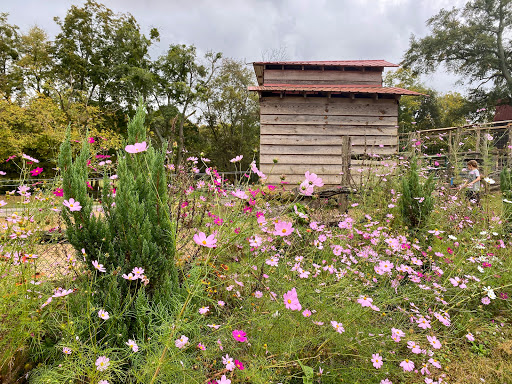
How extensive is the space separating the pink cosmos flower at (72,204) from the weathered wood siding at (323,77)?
A: 28.3 ft

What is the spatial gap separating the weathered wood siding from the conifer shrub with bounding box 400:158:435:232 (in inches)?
260

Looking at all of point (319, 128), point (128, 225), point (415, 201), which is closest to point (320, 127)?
point (319, 128)

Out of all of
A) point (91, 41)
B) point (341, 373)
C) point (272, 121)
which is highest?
point (91, 41)

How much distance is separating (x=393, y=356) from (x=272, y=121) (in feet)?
24.6

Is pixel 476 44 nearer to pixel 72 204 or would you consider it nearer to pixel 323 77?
pixel 323 77

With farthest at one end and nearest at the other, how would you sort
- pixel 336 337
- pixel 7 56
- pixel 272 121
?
pixel 7 56 → pixel 272 121 → pixel 336 337

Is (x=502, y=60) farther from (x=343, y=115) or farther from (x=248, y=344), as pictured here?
(x=248, y=344)

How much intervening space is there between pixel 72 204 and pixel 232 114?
950 inches

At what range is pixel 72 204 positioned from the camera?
6.07ft

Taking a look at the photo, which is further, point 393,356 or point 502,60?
point 502,60

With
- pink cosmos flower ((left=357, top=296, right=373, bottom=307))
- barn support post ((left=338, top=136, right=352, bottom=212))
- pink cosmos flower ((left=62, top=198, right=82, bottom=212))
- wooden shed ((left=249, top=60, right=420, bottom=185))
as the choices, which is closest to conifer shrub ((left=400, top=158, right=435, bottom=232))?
barn support post ((left=338, top=136, right=352, bottom=212))

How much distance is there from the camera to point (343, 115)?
8.80 meters

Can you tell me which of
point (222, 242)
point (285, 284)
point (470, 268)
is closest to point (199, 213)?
point (285, 284)

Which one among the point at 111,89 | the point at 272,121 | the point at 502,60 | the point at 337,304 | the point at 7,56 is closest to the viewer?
the point at 337,304
